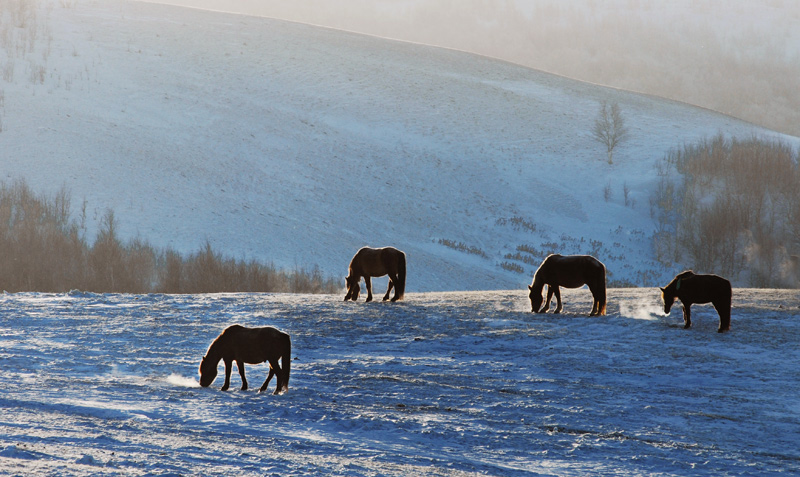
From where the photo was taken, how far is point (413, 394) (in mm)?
11211

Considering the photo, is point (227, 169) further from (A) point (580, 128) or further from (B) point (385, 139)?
(A) point (580, 128)

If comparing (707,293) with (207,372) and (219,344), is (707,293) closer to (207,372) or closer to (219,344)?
(219,344)

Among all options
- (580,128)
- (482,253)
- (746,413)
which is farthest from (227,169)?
(746,413)

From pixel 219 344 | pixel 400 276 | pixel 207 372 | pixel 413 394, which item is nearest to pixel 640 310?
pixel 400 276

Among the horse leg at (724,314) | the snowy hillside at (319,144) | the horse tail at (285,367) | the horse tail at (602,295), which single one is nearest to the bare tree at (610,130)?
the snowy hillside at (319,144)

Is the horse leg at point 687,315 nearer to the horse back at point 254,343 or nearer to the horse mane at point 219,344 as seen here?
the horse back at point 254,343

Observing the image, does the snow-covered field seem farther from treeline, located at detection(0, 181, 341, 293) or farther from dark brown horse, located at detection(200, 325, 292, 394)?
treeline, located at detection(0, 181, 341, 293)

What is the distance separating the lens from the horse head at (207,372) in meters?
11.6

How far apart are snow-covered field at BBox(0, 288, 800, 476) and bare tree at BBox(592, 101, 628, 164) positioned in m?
60.4

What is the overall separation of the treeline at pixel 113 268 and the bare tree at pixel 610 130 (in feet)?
149

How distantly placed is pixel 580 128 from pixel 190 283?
5458 centimetres

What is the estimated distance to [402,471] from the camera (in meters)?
7.56

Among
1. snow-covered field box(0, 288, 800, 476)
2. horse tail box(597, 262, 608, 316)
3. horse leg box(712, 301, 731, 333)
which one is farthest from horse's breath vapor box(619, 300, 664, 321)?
horse leg box(712, 301, 731, 333)

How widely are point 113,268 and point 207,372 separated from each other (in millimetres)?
30006
